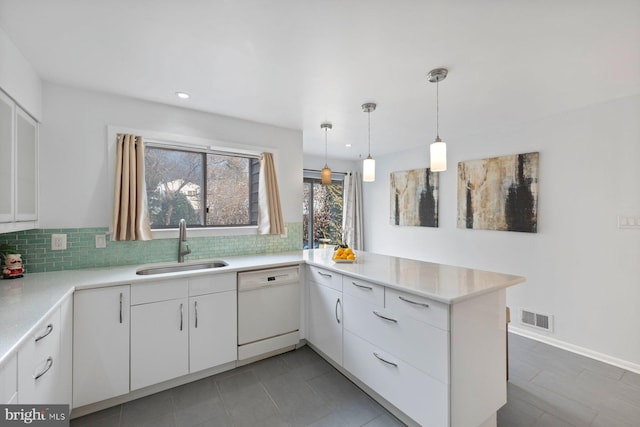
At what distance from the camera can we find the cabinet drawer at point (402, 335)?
152 cm

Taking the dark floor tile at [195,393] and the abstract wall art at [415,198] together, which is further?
the abstract wall art at [415,198]

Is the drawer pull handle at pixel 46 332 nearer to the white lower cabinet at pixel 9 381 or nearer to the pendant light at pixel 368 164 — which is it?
the white lower cabinet at pixel 9 381

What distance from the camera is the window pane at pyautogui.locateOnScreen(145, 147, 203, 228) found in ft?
8.66

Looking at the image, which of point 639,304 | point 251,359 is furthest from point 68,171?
point 639,304

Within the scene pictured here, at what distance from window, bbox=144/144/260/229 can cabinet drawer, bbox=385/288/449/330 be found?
6.48 ft

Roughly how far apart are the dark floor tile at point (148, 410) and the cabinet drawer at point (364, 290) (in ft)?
4.87

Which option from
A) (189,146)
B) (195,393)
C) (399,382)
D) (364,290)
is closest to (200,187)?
(189,146)

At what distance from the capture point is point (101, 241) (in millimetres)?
2332

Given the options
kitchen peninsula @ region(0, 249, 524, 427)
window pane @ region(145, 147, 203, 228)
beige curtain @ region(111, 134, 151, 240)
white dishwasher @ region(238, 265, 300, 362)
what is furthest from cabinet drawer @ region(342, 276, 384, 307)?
beige curtain @ region(111, 134, 151, 240)

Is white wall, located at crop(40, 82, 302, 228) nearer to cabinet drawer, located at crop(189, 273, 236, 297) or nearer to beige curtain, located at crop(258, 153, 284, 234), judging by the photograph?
beige curtain, located at crop(258, 153, 284, 234)

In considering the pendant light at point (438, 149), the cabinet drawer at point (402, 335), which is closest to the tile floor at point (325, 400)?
the cabinet drawer at point (402, 335)

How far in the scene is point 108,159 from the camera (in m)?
2.36

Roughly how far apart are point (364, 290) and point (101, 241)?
224 centimetres

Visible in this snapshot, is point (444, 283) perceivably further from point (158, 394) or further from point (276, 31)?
point (158, 394)
